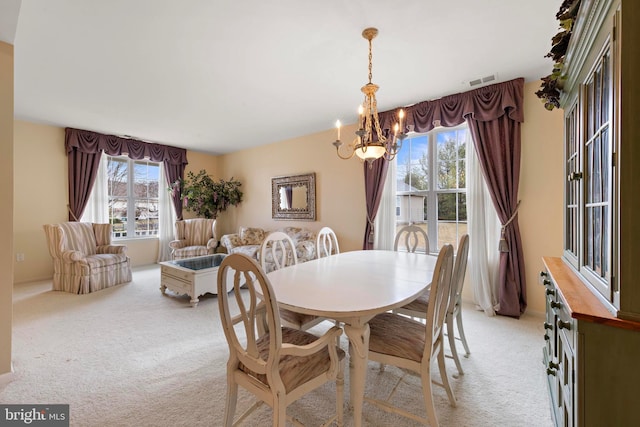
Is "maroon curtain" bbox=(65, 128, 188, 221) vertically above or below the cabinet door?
above

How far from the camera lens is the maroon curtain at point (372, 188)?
12.8 feet

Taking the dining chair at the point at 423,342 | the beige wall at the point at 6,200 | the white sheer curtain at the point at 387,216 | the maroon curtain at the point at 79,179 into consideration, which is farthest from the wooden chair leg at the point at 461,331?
the maroon curtain at the point at 79,179

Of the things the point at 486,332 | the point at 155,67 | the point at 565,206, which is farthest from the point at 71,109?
the point at 486,332

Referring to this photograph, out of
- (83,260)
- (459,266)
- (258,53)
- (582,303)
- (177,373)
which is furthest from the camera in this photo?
(83,260)

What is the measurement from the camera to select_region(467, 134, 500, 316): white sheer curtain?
3076mm

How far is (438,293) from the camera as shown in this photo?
1.39 metres

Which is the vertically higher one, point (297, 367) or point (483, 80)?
point (483, 80)

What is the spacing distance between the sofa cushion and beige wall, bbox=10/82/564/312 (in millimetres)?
392

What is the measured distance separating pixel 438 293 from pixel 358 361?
54cm

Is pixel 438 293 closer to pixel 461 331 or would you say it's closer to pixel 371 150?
pixel 461 331

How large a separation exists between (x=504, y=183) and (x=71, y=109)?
5.65 metres

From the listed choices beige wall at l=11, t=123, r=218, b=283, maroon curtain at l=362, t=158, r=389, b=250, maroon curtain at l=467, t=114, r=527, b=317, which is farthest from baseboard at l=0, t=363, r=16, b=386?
maroon curtain at l=467, t=114, r=527, b=317

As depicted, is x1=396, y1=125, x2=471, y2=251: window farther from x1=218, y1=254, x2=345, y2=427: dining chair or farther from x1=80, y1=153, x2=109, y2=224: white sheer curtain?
x1=80, y1=153, x2=109, y2=224: white sheer curtain

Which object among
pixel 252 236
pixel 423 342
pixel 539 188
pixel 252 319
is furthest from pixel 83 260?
pixel 539 188
